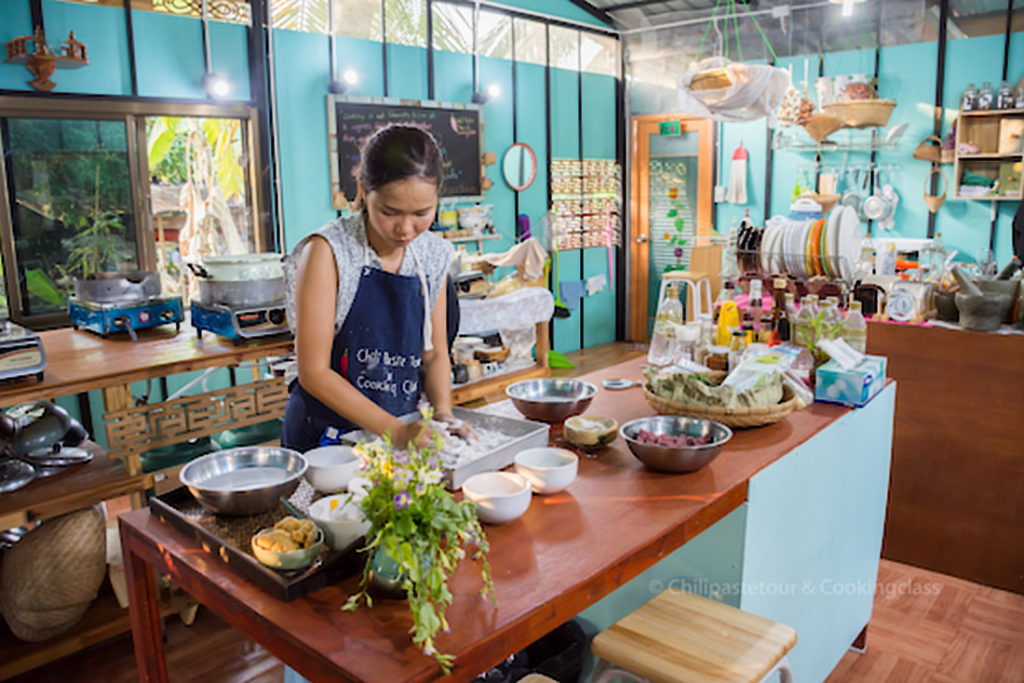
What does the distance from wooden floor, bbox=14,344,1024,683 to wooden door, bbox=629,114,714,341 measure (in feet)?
16.2

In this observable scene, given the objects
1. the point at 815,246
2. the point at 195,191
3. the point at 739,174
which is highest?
the point at 739,174

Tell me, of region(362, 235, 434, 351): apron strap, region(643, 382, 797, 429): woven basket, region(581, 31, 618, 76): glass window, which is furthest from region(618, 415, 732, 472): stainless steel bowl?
region(581, 31, 618, 76): glass window

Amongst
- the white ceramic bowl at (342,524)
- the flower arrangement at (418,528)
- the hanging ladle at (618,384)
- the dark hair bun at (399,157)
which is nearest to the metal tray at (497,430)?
the white ceramic bowl at (342,524)

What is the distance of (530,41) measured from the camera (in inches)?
273

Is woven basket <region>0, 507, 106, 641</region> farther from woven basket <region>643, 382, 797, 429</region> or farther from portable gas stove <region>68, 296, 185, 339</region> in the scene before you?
woven basket <region>643, 382, 797, 429</region>

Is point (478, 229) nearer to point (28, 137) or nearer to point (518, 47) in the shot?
point (518, 47)

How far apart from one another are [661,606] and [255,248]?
410 centimetres

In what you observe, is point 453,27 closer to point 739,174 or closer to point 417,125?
point 417,125

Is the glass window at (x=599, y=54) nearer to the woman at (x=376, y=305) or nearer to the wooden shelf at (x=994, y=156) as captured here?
the wooden shelf at (x=994, y=156)

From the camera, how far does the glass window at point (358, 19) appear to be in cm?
540

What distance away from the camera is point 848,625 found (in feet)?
8.64

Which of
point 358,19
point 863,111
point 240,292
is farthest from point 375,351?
point 863,111

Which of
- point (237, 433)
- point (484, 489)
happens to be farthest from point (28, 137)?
point (484, 489)

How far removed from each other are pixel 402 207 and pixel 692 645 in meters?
1.14
